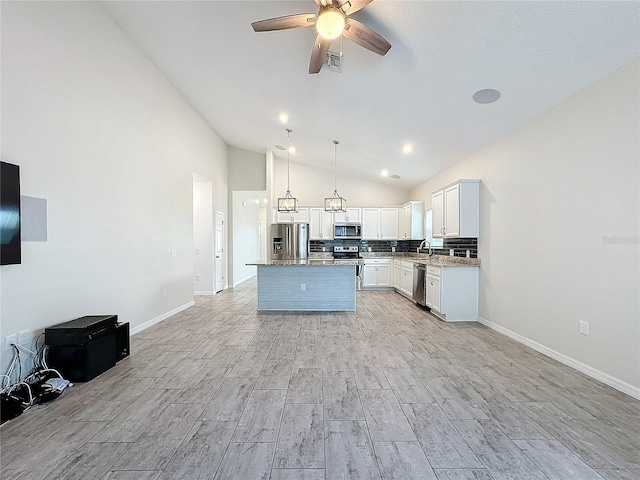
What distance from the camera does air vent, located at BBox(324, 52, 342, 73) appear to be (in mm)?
3095

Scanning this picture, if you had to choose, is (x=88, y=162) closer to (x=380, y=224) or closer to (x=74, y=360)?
(x=74, y=360)

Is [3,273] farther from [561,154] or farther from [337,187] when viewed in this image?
[337,187]

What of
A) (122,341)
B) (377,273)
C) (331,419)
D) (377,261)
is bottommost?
(331,419)

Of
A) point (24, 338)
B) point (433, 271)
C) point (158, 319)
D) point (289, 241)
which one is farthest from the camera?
point (289, 241)

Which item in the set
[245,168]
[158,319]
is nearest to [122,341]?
[158,319]

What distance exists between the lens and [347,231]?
792cm

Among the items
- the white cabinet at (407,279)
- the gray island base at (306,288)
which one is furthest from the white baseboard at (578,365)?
the gray island base at (306,288)

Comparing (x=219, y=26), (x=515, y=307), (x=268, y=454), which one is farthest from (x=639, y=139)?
(x=219, y=26)

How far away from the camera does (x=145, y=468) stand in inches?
64.4

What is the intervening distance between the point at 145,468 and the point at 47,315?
1993mm

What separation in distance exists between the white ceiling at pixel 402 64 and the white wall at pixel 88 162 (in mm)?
589

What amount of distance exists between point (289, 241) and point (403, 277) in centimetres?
283

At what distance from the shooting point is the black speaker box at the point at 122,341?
3130 millimetres

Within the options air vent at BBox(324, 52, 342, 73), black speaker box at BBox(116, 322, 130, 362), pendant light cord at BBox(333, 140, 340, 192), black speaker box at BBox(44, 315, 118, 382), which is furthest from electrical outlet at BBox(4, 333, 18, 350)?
pendant light cord at BBox(333, 140, 340, 192)
